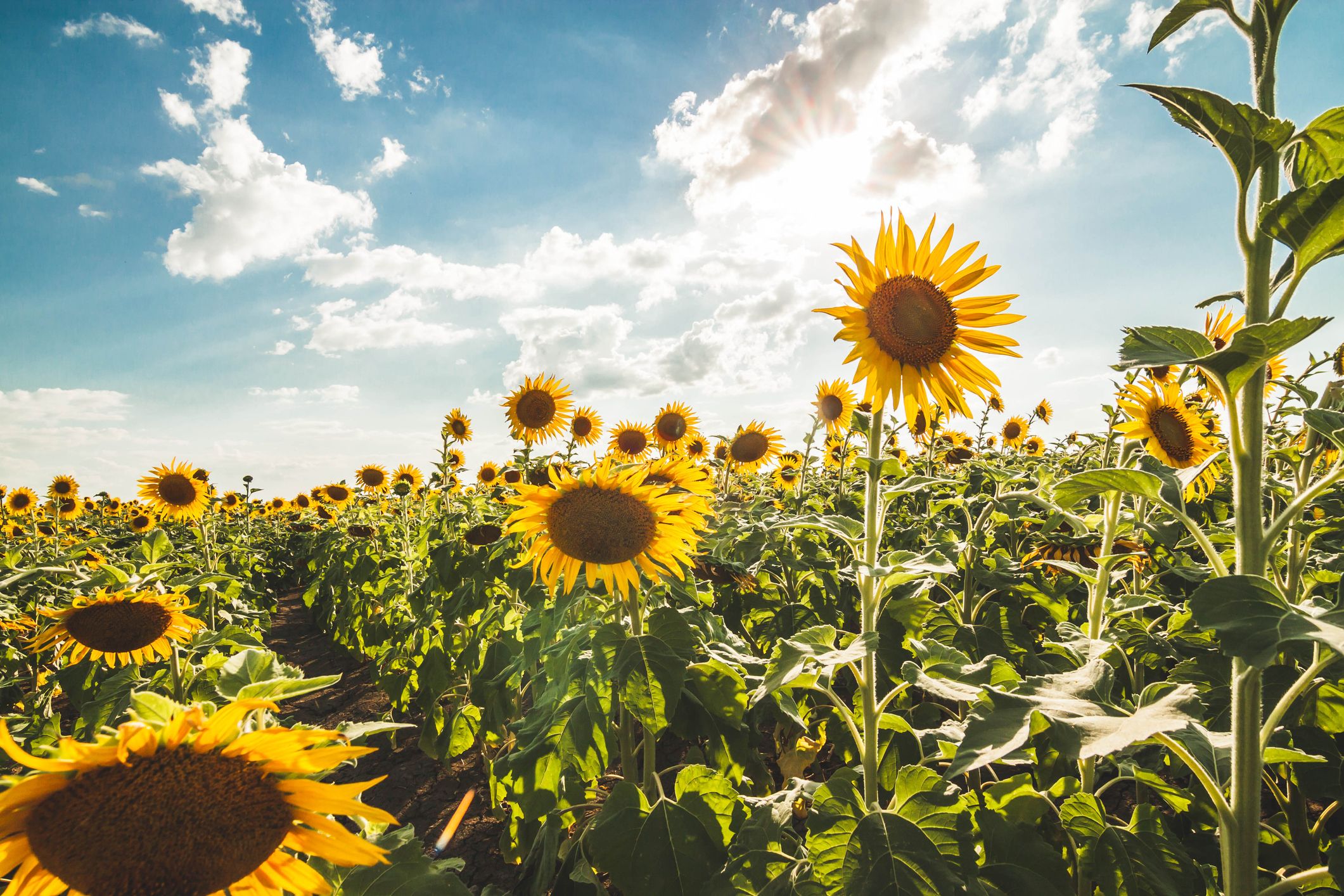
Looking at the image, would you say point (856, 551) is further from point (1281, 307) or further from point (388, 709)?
point (388, 709)

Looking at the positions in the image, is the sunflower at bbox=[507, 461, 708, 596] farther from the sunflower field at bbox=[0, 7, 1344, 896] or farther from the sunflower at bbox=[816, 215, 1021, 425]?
the sunflower at bbox=[816, 215, 1021, 425]

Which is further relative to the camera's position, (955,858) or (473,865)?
(473,865)

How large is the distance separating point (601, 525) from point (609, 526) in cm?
3

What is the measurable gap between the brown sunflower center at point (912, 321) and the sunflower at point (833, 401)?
4.23m

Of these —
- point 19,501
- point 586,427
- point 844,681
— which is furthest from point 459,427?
point 19,501

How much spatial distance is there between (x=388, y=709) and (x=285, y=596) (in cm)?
981

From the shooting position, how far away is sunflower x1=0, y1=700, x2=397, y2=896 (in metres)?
1.10

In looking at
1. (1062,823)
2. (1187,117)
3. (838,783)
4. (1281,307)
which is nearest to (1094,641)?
(1062,823)

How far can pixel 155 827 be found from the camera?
1118mm

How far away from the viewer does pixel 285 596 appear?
1438 centimetres

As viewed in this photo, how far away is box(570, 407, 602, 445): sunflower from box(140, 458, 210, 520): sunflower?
4.96m

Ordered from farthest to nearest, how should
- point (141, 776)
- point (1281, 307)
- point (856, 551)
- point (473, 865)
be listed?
point (473, 865), point (856, 551), point (1281, 307), point (141, 776)

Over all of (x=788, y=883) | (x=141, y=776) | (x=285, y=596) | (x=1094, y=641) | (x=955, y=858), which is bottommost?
(x=285, y=596)

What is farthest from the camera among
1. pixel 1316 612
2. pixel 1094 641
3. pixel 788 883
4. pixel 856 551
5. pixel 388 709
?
pixel 388 709
